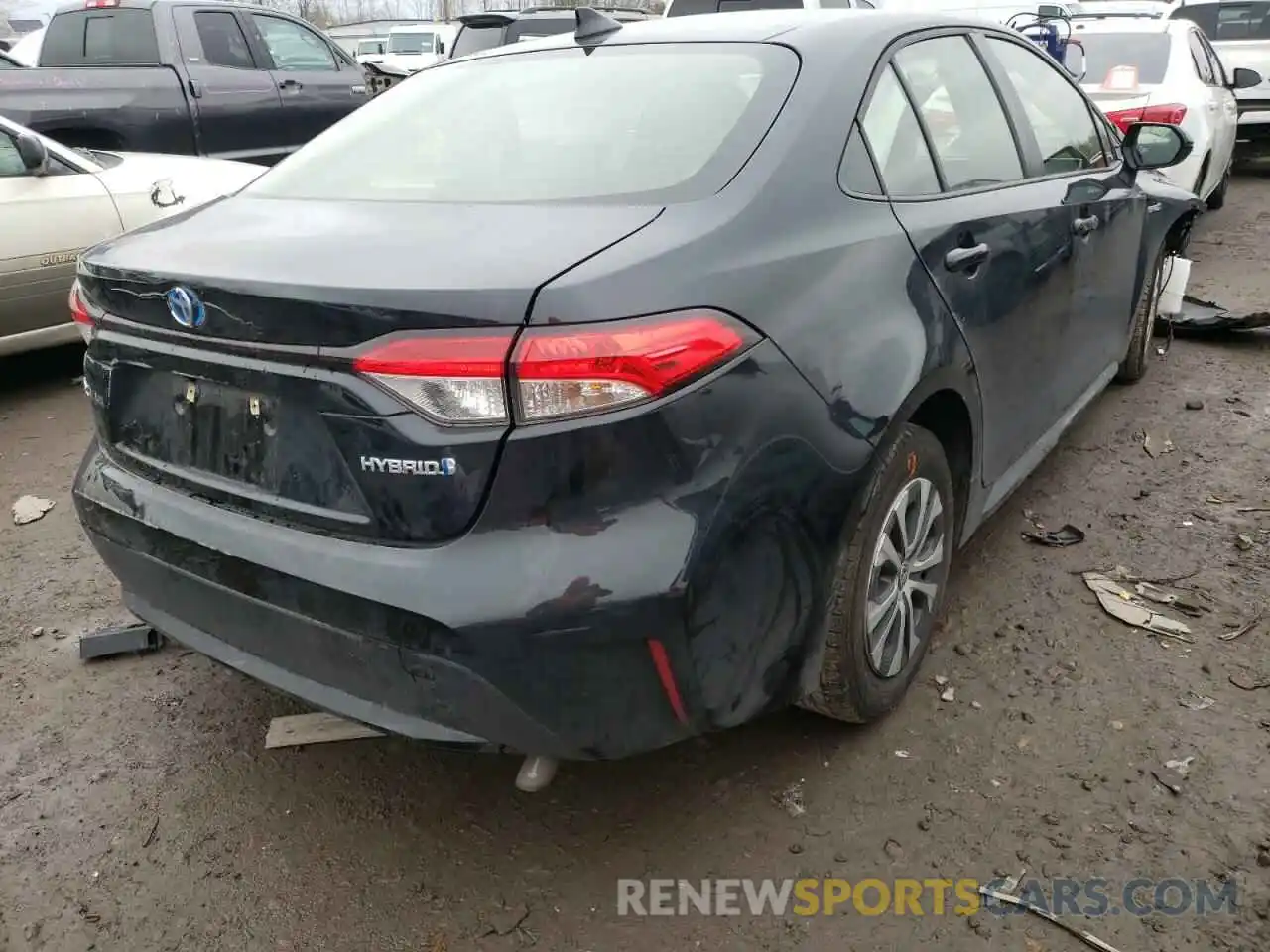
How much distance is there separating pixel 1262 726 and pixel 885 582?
3.28 ft

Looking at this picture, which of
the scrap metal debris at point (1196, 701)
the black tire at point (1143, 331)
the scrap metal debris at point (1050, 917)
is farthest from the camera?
the black tire at point (1143, 331)

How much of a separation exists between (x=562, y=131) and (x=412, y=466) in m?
1.03

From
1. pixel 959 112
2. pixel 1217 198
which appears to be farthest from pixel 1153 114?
pixel 959 112

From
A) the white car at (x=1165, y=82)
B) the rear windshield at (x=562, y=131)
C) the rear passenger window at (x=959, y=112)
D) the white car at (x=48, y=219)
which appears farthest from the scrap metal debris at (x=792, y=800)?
the white car at (x=1165, y=82)

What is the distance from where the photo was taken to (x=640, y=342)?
168cm

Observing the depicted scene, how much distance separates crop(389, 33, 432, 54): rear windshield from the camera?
70.6 feet

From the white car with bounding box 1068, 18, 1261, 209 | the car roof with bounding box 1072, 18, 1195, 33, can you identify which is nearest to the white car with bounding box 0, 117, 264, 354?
the white car with bounding box 1068, 18, 1261, 209

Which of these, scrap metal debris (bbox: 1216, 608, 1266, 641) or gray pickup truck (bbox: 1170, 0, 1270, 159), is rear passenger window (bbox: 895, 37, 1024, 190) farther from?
gray pickup truck (bbox: 1170, 0, 1270, 159)

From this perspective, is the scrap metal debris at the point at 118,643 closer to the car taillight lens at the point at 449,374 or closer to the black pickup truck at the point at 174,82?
the car taillight lens at the point at 449,374

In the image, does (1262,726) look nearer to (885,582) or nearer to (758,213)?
(885,582)

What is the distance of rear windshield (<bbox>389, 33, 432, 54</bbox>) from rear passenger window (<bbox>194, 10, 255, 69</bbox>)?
567 inches

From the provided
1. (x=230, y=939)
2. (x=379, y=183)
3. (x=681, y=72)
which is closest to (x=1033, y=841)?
(x=230, y=939)

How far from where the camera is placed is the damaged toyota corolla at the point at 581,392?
66.5 inches

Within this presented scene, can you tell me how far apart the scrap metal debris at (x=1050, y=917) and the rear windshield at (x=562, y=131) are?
1.49 metres
